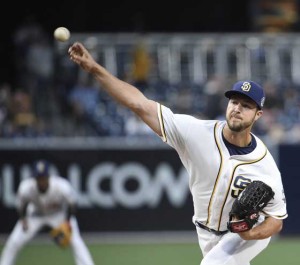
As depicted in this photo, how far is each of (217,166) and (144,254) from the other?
6.82m

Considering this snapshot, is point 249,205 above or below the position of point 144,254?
above

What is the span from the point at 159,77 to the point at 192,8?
3.22 metres

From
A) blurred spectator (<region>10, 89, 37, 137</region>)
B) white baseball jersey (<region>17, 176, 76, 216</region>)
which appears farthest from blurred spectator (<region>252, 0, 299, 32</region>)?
white baseball jersey (<region>17, 176, 76, 216</region>)

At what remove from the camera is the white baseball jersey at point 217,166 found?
7043mm

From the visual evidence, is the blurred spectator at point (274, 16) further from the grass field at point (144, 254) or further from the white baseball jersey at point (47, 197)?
the white baseball jersey at point (47, 197)

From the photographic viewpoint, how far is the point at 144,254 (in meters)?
13.7

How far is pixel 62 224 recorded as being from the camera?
12008 mm

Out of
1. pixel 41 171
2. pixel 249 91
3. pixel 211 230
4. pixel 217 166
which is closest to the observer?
pixel 249 91

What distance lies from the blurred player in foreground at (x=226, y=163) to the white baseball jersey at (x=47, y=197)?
18.0 feet

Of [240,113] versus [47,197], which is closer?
[240,113]

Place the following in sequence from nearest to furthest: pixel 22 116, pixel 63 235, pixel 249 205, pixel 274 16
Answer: pixel 249 205 < pixel 63 235 < pixel 22 116 < pixel 274 16

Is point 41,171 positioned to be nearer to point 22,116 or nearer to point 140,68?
point 22,116

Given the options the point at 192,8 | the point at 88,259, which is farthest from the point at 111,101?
the point at 88,259

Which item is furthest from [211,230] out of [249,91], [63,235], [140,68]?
[140,68]
